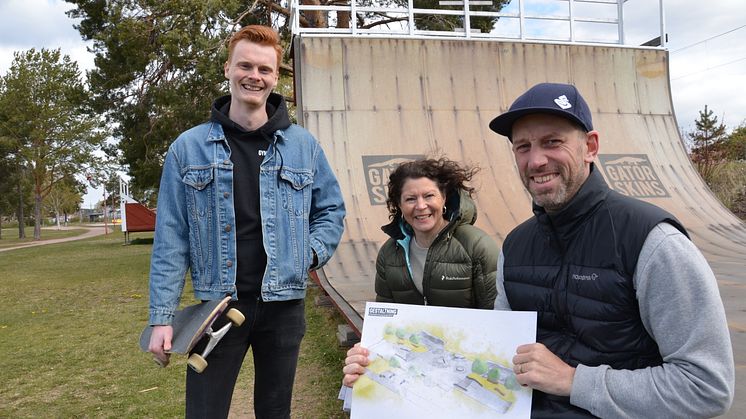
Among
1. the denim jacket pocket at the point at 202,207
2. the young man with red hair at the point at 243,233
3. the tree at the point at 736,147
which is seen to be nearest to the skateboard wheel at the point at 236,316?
the young man with red hair at the point at 243,233

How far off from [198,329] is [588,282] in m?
1.29

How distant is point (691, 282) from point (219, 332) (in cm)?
152

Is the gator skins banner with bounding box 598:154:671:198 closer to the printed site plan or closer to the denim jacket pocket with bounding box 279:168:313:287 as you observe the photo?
the denim jacket pocket with bounding box 279:168:313:287

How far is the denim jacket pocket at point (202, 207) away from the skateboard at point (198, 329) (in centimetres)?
17

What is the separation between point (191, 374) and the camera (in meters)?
2.16

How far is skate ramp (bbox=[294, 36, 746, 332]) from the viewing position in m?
7.73

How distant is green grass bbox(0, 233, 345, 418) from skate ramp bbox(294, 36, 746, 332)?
7.30 feet

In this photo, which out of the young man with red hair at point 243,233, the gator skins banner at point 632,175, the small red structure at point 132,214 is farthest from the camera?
the small red structure at point 132,214

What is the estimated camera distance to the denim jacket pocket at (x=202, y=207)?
2.13m

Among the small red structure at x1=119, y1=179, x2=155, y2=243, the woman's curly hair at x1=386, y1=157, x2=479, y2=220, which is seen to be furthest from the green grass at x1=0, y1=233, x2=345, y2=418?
the small red structure at x1=119, y1=179, x2=155, y2=243

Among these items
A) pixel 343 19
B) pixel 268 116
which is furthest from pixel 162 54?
pixel 268 116

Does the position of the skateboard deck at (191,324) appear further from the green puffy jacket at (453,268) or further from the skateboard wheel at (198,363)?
the green puffy jacket at (453,268)

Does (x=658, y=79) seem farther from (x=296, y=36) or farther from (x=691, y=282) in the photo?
(x=691, y=282)

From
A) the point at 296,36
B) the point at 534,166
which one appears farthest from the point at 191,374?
the point at 296,36
